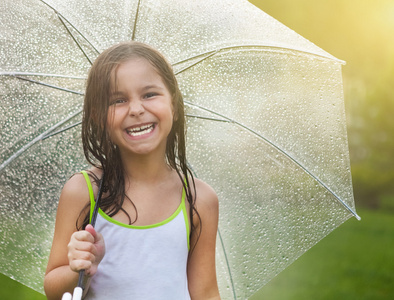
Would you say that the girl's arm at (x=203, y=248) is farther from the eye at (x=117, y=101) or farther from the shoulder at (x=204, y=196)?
the eye at (x=117, y=101)

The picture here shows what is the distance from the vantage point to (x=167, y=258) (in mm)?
1296

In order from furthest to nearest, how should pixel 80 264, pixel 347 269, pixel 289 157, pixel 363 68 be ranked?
pixel 363 68 → pixel 347 269 → pixel 289 157 → pixel 80 264

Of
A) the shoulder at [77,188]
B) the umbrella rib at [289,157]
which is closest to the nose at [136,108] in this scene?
the shoulder at [77,188]

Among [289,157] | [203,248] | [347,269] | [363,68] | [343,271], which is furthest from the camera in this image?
[363,68]

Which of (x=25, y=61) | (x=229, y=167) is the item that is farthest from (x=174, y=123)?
(x=25, y=61)

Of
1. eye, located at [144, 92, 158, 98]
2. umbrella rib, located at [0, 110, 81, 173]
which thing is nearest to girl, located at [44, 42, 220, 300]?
eye, located at [144, 92, 158, 98]

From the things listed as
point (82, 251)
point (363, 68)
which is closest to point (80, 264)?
point (82, 251)

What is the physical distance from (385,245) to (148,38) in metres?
6.49

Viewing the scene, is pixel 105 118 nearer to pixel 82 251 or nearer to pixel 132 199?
pixel 132 199

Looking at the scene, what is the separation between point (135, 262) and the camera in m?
1.26

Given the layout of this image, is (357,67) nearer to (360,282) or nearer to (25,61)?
(360,282)

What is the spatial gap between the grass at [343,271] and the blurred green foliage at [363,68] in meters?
0.72

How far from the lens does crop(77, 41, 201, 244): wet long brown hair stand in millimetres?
1282

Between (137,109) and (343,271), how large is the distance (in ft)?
19.0
